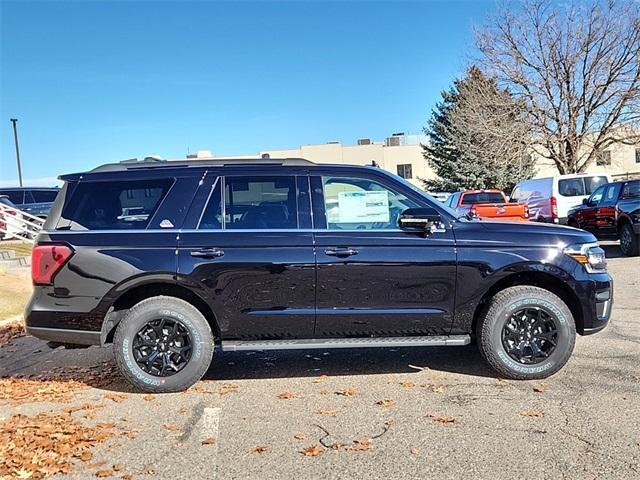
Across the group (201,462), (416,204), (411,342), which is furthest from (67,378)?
(416,204)

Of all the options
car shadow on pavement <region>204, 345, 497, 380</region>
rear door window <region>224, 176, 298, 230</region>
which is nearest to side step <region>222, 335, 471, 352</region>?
car shadow on pavement <region>204, 345, 497, 380</region>

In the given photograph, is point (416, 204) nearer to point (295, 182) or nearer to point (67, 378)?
point (295, 182)

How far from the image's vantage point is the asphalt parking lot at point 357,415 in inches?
139

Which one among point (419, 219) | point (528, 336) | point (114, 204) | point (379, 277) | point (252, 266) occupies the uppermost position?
point (114, 204)

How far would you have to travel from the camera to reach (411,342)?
16.2 feet

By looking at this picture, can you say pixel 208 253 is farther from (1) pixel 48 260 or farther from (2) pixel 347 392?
(2) pixel 347 392

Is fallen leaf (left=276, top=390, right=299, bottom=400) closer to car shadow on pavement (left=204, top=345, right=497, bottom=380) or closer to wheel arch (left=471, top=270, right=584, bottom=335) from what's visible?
car shadow on pavement (left=204, top=345, right=497, bottom=380)

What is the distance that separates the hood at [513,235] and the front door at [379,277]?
0.17 m

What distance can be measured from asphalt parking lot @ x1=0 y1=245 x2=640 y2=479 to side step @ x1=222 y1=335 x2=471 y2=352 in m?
0.37

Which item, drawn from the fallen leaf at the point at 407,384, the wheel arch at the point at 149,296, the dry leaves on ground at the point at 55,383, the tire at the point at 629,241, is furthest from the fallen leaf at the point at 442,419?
the tire at the point at 629,241

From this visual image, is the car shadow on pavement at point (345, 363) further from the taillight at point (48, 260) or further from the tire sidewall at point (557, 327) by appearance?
the taillight at point (48, 260)

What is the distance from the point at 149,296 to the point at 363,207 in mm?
2041

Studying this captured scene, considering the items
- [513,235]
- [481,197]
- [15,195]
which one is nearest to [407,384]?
[513,235]

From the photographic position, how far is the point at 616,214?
1312 cm
